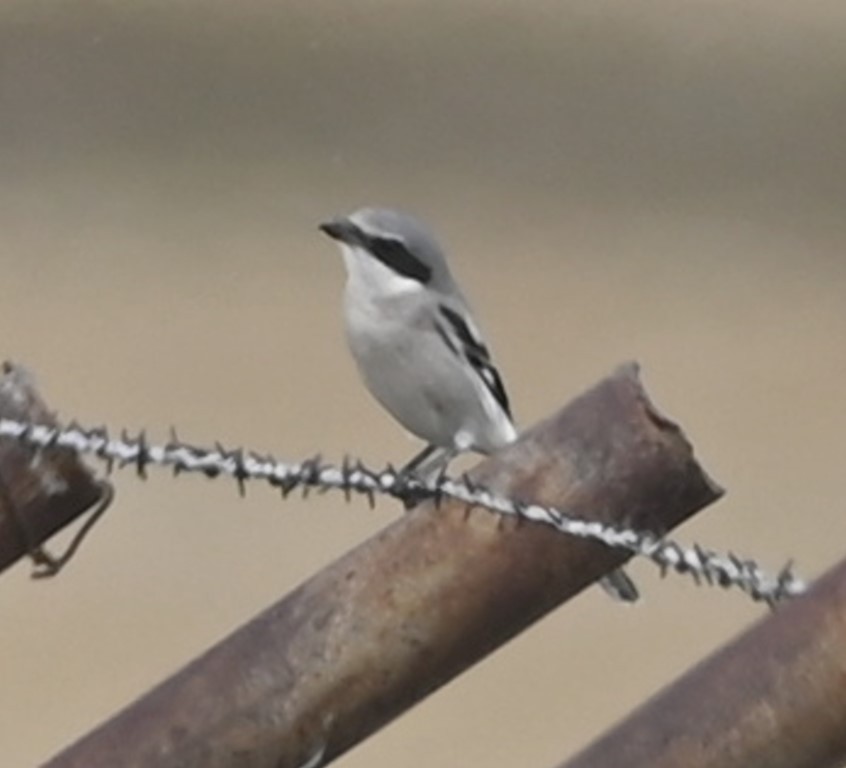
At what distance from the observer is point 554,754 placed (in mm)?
6398

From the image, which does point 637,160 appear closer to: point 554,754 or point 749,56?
point 749,56

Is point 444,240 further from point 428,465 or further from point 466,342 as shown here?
point 428,465

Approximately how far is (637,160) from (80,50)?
1.29m

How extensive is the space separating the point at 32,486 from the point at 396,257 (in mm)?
1491

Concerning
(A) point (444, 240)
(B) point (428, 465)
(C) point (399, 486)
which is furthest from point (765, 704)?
(A) point (444, 240)

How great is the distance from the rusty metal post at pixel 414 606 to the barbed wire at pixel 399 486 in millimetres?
14

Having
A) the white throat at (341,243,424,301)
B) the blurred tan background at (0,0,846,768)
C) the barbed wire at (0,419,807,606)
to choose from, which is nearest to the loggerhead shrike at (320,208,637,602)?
the white throat at (341,243,424,301)

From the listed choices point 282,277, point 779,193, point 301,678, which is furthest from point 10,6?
point 301,678

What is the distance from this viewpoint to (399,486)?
8.23 ft

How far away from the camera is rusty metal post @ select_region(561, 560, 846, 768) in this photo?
84.7 inches

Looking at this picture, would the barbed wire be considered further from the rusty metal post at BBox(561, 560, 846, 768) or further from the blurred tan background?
the blurred tan background

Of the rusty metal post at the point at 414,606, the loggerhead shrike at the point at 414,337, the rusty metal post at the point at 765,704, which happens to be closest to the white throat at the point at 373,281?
the loggerhead shrike at the point at 414,337

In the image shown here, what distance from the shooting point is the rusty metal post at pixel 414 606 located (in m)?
2.35

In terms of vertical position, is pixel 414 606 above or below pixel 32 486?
below
